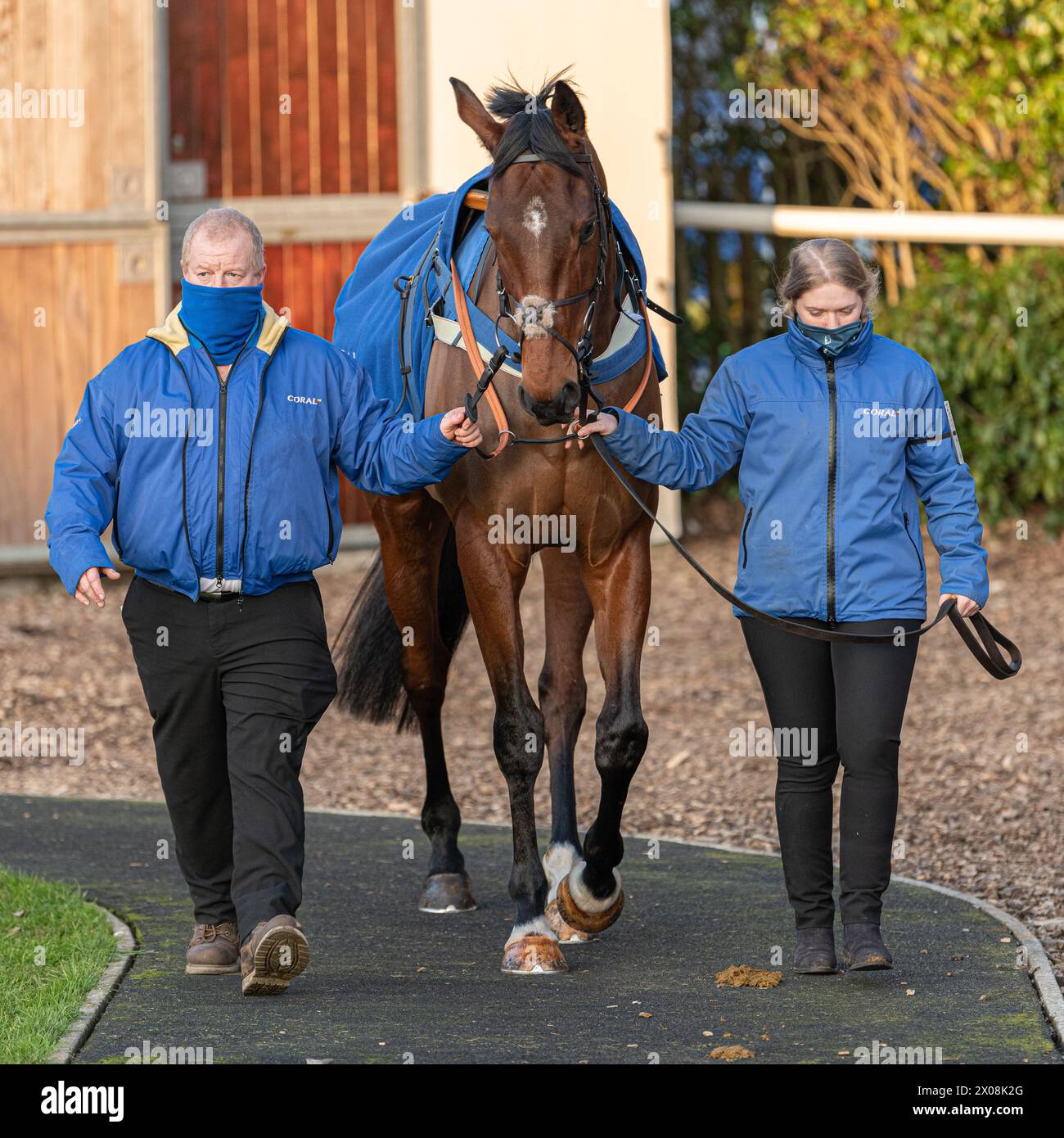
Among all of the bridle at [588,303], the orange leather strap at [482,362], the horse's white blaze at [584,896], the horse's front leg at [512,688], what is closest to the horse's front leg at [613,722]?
the horse's white blaze at [584,896]

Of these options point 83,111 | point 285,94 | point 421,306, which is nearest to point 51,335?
point 83,111

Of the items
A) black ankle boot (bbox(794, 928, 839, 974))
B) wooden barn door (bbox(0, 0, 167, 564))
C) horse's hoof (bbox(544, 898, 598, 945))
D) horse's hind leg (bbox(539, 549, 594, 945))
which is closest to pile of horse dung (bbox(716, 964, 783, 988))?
black ankle boot (bbox(794, 928, 839, 974))

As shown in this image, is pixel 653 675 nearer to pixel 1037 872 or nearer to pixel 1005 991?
pixel 1037 872

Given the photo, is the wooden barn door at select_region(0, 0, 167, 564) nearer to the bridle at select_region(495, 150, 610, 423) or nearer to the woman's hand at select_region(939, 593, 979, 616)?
the bridle at select_region(495, 150, 610, 423)

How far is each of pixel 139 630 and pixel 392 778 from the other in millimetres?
3413

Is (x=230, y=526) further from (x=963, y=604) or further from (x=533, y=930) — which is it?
(x=963, y=604)

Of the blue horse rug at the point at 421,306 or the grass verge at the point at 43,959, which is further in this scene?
the blue horse rug at the point at 421,306

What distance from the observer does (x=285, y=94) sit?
37.4ft

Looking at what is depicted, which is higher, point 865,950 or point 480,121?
point 480,121

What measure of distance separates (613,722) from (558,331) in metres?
1.08

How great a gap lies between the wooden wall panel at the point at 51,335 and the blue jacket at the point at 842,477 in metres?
7.18

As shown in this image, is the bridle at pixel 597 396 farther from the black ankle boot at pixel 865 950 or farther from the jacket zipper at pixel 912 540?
the black ankle boot at pixel 865 950

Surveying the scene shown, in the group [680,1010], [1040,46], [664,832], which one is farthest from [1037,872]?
[1040,46]

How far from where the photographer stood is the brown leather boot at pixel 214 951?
466 centimetres
